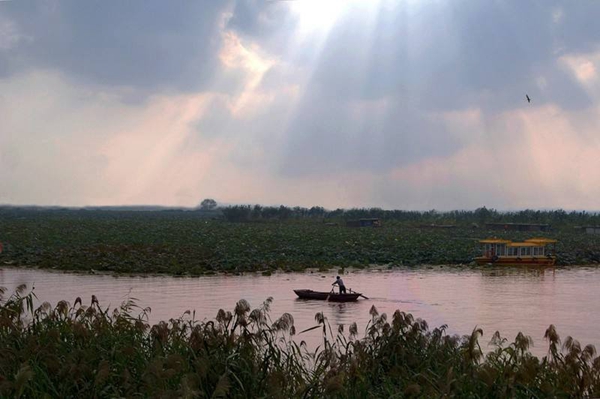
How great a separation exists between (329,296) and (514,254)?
18.5 meters

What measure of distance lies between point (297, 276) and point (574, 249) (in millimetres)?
21827

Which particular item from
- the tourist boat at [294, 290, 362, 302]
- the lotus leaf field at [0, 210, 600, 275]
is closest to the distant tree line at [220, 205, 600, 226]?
the lotus leaf field at [0, 210, 600, 275]

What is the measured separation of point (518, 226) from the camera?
77.2 metres

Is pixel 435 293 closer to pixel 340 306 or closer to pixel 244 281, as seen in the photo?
pixel 340 306

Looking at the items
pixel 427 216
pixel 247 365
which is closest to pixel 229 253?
pixel 247 365

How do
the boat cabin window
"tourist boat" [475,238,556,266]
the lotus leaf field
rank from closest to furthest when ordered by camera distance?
1. the lotus leaf field
2. "tourist boat" [475,238,556,266]
3. the boat cabin window

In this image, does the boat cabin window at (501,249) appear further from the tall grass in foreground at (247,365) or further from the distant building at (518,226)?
the distant building at (518,226)

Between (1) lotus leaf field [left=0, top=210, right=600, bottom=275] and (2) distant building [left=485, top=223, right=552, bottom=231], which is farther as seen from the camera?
(2) distant building [left=485, top=223, right=552, bottom=231]

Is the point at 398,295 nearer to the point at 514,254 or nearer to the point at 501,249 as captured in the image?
the point at 501,249

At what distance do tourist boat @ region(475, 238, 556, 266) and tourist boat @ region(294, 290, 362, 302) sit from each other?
16144 millimetres

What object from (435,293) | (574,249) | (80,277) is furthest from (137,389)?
(574,249)

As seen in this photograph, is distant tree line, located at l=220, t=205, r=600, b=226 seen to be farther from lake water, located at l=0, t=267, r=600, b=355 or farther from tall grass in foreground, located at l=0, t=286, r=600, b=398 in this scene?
tall grass in foreground, located at l=0, t=286, r=600, b=398

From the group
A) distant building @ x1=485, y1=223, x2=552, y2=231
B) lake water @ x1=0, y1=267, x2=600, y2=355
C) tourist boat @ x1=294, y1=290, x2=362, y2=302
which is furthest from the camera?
distant building @ x1=485, y1=223, x2=552, y2=231

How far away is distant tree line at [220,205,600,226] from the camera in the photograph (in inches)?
3366
